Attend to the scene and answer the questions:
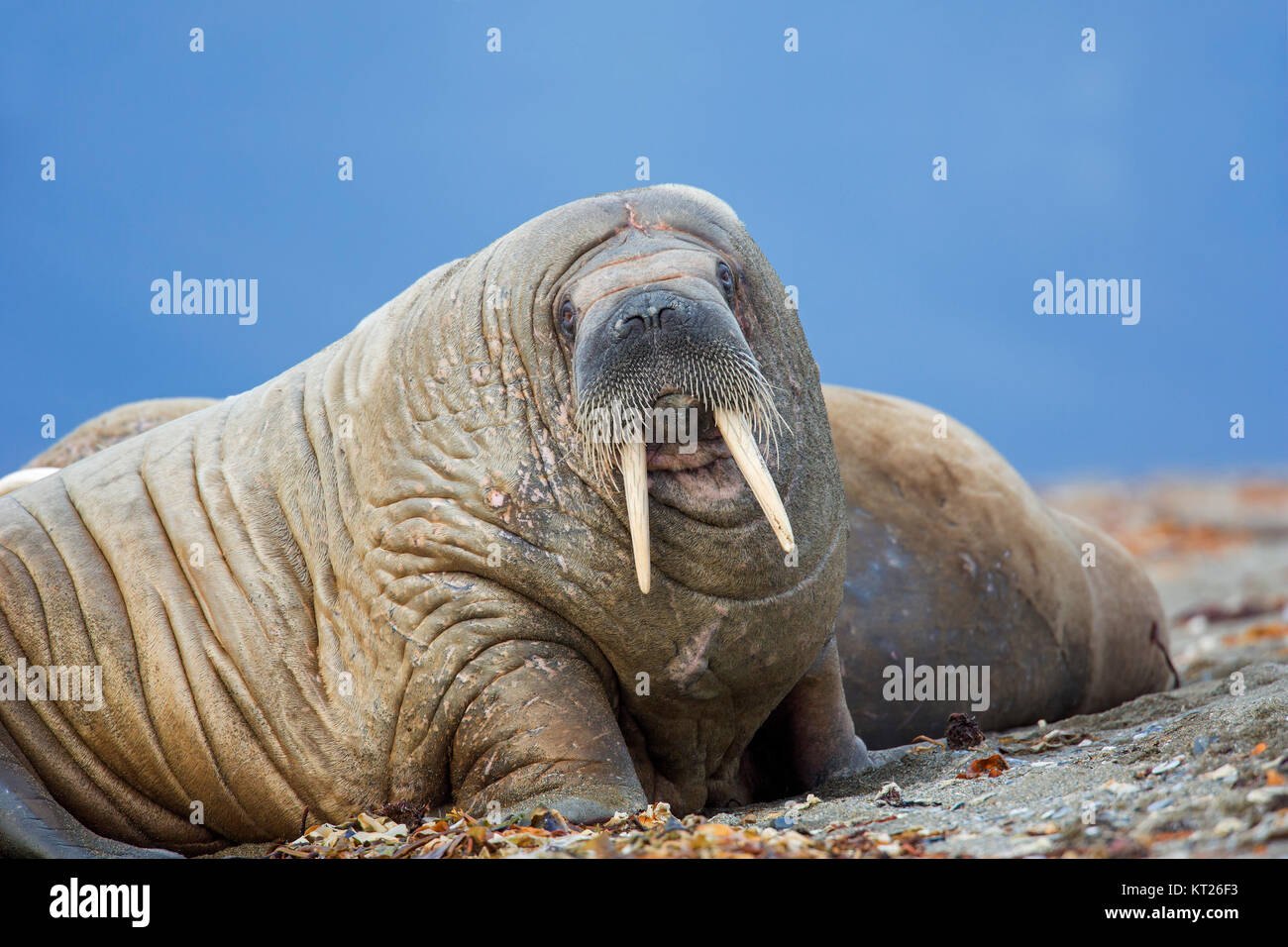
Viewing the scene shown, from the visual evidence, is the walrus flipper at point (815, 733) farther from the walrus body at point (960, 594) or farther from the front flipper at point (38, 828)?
the front flipper at point (38, 828)

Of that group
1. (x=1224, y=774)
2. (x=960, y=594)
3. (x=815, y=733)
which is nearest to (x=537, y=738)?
(x=815, y=733)

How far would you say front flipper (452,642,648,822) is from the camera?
4785mm

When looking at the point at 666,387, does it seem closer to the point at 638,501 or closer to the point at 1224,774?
the point at 638,501

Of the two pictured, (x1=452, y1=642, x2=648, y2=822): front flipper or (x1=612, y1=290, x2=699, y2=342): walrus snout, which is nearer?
(x1=612, y1=290, x2=699, y2=342): walrus snout

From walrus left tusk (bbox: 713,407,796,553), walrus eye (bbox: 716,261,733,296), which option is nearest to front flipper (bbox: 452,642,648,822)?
walrus left tusk (bbox: 713,407,796,553)

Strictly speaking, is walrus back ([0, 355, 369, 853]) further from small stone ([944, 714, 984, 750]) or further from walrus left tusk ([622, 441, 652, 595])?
small stone ([944, 714, 984, 750])

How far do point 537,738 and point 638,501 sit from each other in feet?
2.99

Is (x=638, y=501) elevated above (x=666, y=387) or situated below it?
below

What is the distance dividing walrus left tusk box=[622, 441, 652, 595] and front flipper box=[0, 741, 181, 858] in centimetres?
183

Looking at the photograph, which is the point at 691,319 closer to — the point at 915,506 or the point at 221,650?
the point at 221,650

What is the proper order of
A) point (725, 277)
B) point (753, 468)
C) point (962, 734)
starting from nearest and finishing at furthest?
point (753, 468)
point (725, 277)
point (962, 734)

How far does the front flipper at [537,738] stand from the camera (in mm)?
4785

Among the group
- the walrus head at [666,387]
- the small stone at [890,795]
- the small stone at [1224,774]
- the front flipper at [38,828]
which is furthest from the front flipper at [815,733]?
the front flipper at [38,828]

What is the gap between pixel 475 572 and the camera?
197 inches
